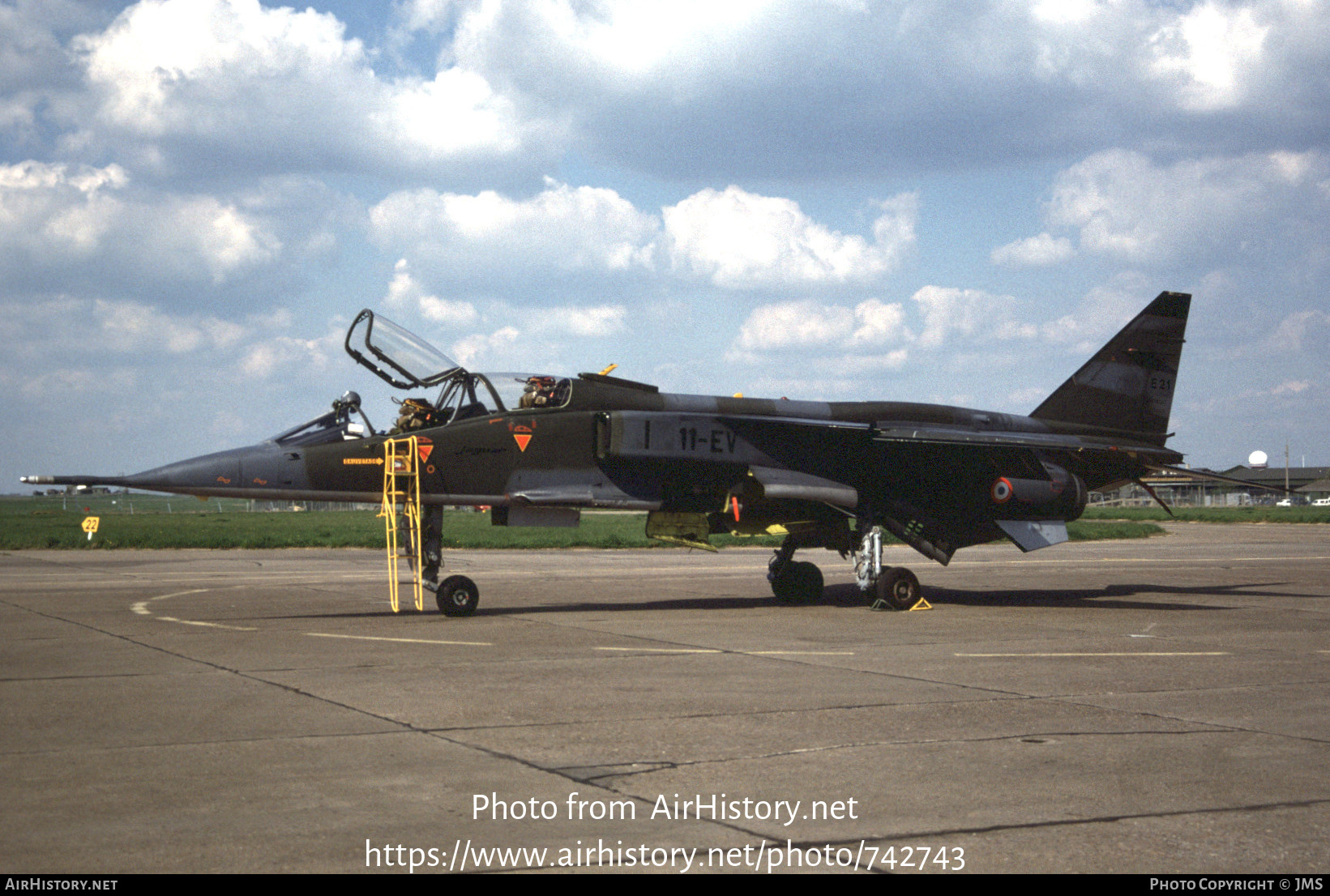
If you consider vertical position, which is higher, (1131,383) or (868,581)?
(1131,383)

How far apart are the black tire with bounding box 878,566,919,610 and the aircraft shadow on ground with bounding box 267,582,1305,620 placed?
104 cm

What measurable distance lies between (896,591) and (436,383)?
7.42 meters

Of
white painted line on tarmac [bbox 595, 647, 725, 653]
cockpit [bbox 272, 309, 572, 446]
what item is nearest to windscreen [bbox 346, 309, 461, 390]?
cockpit [bbox 272, 309, 572, 446]

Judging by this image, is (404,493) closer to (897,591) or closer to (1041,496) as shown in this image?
(897,591)

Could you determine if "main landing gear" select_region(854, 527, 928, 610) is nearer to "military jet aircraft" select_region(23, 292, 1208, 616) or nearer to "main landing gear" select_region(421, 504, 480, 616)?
"military jet aircraft" select_region(23, 292, 1208, 616)

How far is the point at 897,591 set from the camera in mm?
17250

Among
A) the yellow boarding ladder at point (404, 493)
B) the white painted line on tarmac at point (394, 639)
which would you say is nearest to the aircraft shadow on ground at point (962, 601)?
the yellow boarding ladder at point (404, 493)

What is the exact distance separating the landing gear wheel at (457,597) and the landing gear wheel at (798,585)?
5652 mm

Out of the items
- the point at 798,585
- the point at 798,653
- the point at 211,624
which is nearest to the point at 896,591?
the point at 798,585

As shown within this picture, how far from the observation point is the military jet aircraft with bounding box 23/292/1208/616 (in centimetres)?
1534

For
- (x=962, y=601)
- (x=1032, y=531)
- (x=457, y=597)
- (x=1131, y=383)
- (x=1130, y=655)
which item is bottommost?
(x=962, y=601)

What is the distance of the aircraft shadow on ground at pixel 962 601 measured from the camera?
1700 cm

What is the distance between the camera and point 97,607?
17.0 metres

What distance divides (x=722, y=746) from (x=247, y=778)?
2.81m
